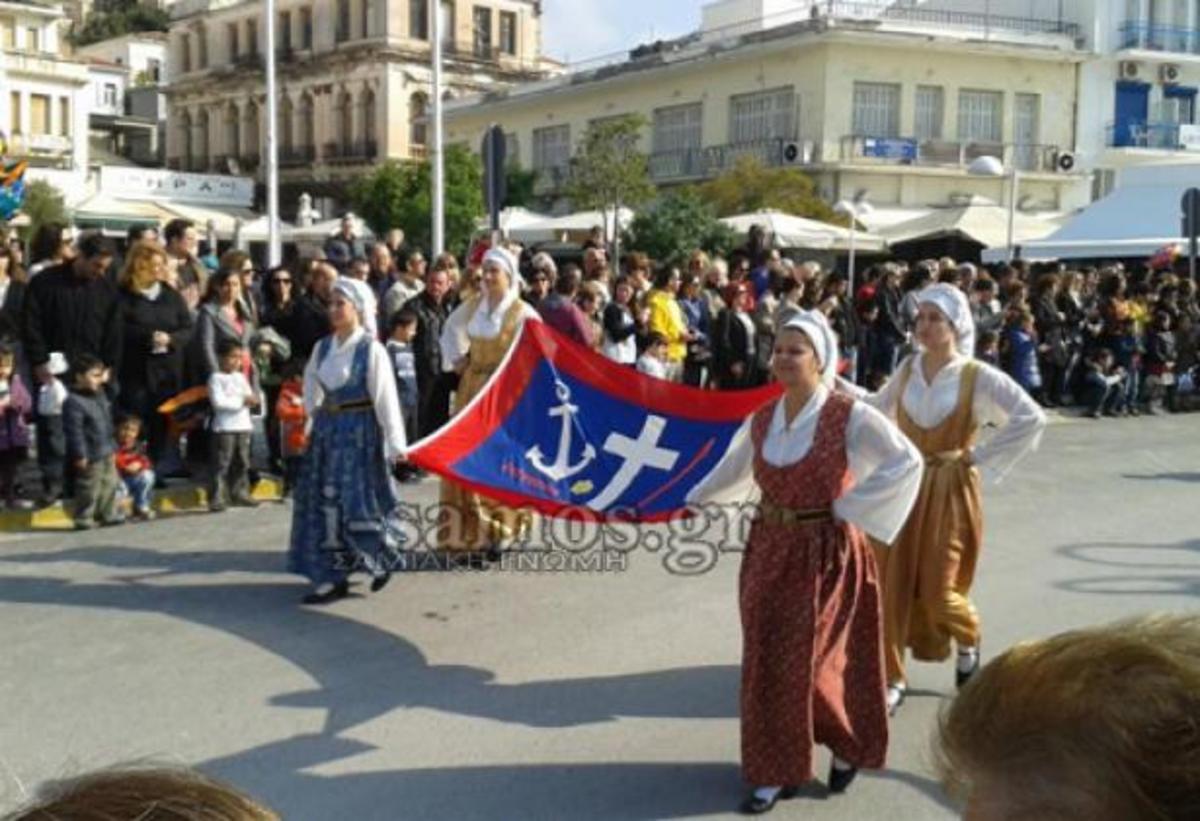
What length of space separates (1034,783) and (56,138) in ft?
208

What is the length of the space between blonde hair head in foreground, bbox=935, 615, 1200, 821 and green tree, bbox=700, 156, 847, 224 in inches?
1328

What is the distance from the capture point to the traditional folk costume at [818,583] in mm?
4957

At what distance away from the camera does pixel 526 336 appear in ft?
27.0

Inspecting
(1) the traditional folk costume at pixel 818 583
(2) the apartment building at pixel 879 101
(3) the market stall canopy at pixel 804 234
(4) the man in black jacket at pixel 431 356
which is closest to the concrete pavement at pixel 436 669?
(1) the traditional folk costume at pixel 818 583

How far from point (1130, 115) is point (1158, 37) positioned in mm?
3209

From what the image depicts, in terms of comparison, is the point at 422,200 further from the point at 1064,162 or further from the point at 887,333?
the point at 887,333

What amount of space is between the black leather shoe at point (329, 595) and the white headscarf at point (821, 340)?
139 inches

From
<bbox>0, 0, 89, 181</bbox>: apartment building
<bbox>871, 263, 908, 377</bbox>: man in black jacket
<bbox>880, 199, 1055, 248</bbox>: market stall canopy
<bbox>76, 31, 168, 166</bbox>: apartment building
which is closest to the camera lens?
<bbox>871, 263, 908, 377</bbox>: man in black jacket

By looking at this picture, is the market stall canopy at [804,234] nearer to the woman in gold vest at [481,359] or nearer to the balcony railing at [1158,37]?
the woman in gold vest at [481,359]

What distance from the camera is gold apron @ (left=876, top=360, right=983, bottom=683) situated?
19.7ft

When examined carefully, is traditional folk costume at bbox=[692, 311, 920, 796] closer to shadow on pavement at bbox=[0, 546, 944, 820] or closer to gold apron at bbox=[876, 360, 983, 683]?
shadow on pavement at bbox=[0, 546, 944, 820]

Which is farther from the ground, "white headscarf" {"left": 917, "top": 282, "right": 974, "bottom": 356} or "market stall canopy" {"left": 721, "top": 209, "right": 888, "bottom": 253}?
"market stall canopy" {"left": 721, "top": 209, "right": 888, "bottom": 253}

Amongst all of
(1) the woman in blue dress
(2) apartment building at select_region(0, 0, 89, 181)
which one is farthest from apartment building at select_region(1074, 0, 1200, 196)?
(1) the woman in blue dress

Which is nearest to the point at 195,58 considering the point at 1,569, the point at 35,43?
the point at 35,43
